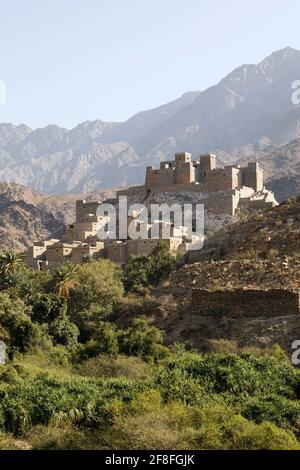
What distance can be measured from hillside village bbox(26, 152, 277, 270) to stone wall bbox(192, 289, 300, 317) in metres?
19.4

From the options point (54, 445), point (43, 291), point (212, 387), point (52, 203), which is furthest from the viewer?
point (52, 203)

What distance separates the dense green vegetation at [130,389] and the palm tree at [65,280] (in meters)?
4.36

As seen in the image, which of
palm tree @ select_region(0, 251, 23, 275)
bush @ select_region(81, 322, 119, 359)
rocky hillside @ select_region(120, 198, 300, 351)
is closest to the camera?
rocky hillside @ select_region(120, 198, 300, 351)

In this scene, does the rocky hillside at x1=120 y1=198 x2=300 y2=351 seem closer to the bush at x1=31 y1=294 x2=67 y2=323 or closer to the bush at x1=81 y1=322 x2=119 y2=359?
the bush at x1=81 y1=322 x2=119 y2=359

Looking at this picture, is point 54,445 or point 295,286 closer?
point 54,445

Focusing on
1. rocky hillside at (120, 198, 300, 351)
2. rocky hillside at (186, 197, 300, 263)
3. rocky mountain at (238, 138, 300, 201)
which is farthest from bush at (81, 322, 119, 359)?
rocky mountain at (238, 138, 300, 201)

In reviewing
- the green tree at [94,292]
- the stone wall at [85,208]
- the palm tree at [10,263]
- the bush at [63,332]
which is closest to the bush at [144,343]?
the bush at [63,332]

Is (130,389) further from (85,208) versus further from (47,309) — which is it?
(85,208)

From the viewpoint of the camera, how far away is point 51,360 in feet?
79.9

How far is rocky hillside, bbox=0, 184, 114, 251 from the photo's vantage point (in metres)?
93.1

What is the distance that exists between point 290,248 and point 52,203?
92829mm

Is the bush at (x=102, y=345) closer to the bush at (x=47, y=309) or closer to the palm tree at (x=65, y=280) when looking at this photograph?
the bush at (x=47, y=309)
